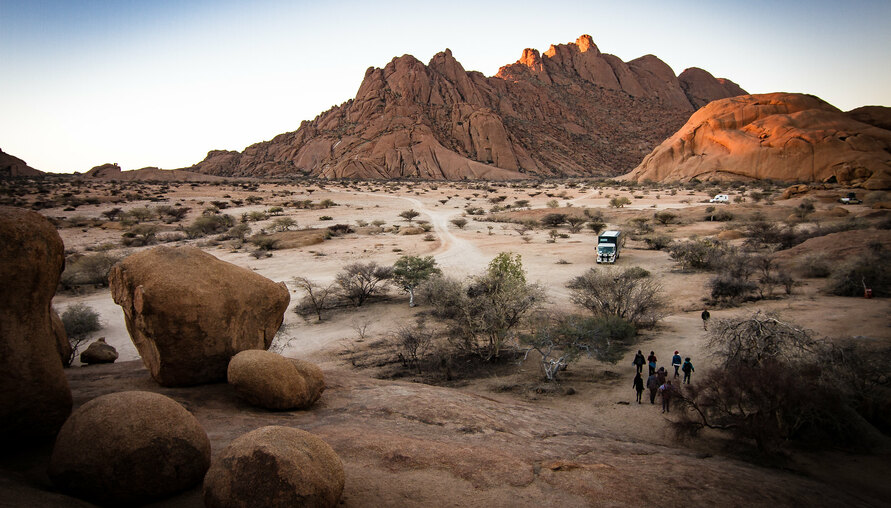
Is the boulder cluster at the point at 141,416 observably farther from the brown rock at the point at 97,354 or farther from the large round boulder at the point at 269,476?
the brown rock at the point at 97,354

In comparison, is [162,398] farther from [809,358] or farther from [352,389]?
[809,358]

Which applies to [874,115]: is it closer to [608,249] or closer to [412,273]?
[608,249]

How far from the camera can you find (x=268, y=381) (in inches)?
281

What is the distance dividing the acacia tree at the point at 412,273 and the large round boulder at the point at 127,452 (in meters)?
15.5

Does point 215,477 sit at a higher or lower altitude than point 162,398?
lower

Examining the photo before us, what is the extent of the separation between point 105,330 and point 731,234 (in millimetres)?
37915

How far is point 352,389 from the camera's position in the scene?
877 centimetres

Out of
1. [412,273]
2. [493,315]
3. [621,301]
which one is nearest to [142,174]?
[412,273]

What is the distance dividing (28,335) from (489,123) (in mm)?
126847

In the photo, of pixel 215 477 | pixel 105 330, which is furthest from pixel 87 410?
pixel 105 330

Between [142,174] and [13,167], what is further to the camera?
[142,174]

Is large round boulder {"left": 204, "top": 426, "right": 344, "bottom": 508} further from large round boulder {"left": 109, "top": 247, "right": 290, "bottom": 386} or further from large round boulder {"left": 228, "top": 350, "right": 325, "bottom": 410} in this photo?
large round boulder {"left": 109, "top": 247, "right": 290, "bottom": 386}

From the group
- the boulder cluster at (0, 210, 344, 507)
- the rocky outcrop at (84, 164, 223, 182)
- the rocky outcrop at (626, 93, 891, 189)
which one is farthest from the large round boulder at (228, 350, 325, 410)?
the rocky outcrop at (84, 164, 223, 182)

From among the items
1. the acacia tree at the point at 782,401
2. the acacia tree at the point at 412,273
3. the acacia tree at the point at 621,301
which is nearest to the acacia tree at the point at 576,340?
the acacia tree at the point at 621,301
